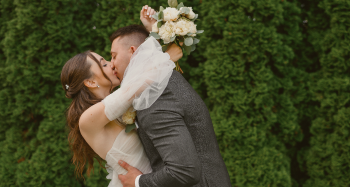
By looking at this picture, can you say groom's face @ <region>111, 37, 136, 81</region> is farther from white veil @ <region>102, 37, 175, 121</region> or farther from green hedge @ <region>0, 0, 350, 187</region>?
green hedge @ <region>0, 0, 350, 187</region>

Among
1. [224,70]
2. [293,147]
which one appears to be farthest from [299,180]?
[224,70]

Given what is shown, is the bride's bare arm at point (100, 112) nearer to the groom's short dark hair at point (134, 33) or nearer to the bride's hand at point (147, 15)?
the groom's short dark hair at point (134, 33)

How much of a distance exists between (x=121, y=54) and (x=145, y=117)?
0.80m

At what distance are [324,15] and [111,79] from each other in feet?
11.3

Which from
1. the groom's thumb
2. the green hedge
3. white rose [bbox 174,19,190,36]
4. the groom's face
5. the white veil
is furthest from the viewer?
the green hedge

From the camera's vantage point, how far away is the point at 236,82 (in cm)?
357

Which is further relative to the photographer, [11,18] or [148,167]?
[11,18]

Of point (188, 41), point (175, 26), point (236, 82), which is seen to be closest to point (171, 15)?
point (175, 26)

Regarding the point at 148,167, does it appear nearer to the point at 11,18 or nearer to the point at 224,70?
the point at 224,70

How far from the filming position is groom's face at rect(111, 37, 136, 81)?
85.9 inches

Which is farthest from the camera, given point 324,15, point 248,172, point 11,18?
point 11,18

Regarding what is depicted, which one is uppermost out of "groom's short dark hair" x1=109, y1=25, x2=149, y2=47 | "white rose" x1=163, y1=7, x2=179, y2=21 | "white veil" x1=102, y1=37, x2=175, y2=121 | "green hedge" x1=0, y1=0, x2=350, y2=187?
"white rose" x1=163, y1=7, x2=179, y2=21

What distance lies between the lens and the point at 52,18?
13.0 ft

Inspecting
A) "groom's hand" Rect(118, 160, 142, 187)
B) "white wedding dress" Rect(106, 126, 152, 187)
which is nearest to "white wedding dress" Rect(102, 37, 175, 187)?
"white wedding dress" Rect(106, 126, 152, 187)
